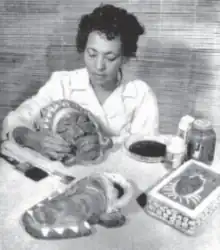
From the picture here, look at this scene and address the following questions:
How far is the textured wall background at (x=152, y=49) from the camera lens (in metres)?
1.25

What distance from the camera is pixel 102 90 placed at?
4.49ft

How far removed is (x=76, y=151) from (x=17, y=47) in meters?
0.47

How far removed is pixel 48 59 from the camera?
138 cm

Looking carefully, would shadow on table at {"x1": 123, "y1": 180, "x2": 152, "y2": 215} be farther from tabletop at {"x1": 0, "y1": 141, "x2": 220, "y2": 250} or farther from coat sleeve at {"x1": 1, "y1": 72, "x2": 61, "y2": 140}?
coat sleeve at {"x1": 1, "y1": 72, "x2": 61, "y2": 140}

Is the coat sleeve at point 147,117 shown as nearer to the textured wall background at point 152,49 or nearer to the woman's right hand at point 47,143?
the textured wall background at point 152,49

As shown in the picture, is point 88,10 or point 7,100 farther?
point 7,100

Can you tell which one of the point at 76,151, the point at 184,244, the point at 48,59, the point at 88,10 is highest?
the point at 88,10

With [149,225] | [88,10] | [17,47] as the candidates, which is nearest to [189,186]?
[149,225]

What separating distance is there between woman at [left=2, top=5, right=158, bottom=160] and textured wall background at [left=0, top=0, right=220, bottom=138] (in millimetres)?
38

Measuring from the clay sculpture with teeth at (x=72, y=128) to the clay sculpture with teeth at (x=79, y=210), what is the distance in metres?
0.16

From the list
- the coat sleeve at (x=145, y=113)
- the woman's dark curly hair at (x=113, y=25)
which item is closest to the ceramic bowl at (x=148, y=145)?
the coat sleeve at (x=145, y=113)

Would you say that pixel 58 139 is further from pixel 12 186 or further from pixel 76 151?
pixel 12 186

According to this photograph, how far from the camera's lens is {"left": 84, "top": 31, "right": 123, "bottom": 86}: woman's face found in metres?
1.20

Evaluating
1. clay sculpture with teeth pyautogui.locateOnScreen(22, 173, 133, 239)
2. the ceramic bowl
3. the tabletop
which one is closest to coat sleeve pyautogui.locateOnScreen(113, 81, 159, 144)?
the ceramic bowl
